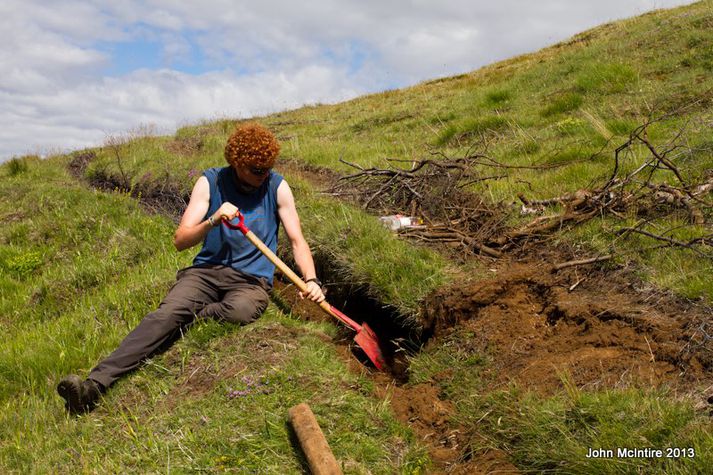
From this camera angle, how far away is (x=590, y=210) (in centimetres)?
462

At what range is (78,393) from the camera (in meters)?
3.44

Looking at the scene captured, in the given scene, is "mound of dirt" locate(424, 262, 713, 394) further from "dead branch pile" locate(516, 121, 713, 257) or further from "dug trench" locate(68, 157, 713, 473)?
"dead branch pile" locate(516, 121, 713, 257)

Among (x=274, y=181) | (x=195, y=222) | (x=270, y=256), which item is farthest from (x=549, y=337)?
(x=195, y=222)

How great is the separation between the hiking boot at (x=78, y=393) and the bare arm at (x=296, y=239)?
1.47m

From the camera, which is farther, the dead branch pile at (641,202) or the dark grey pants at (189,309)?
the dead branch pile at (641,202)

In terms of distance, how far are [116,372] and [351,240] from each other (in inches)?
83.5

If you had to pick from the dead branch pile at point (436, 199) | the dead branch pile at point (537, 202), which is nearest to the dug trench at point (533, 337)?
the dead branch pile at point (537, 202)

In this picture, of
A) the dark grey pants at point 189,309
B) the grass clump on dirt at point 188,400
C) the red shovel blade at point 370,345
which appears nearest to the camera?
the grass clump on dirt at point 188,400

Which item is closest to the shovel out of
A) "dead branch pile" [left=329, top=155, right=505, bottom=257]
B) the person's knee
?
the person's knee

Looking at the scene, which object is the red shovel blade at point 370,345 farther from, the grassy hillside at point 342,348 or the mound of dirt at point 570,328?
the mound of dirt at point 570,328

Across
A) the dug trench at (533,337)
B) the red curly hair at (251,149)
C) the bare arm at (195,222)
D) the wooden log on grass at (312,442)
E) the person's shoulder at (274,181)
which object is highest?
the red curly hair at (251,149)

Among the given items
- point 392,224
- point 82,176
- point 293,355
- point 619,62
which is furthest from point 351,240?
point 82,176

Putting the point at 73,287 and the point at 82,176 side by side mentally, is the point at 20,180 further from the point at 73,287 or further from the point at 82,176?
the point at 73,287

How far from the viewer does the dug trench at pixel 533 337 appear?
2.85 meters
